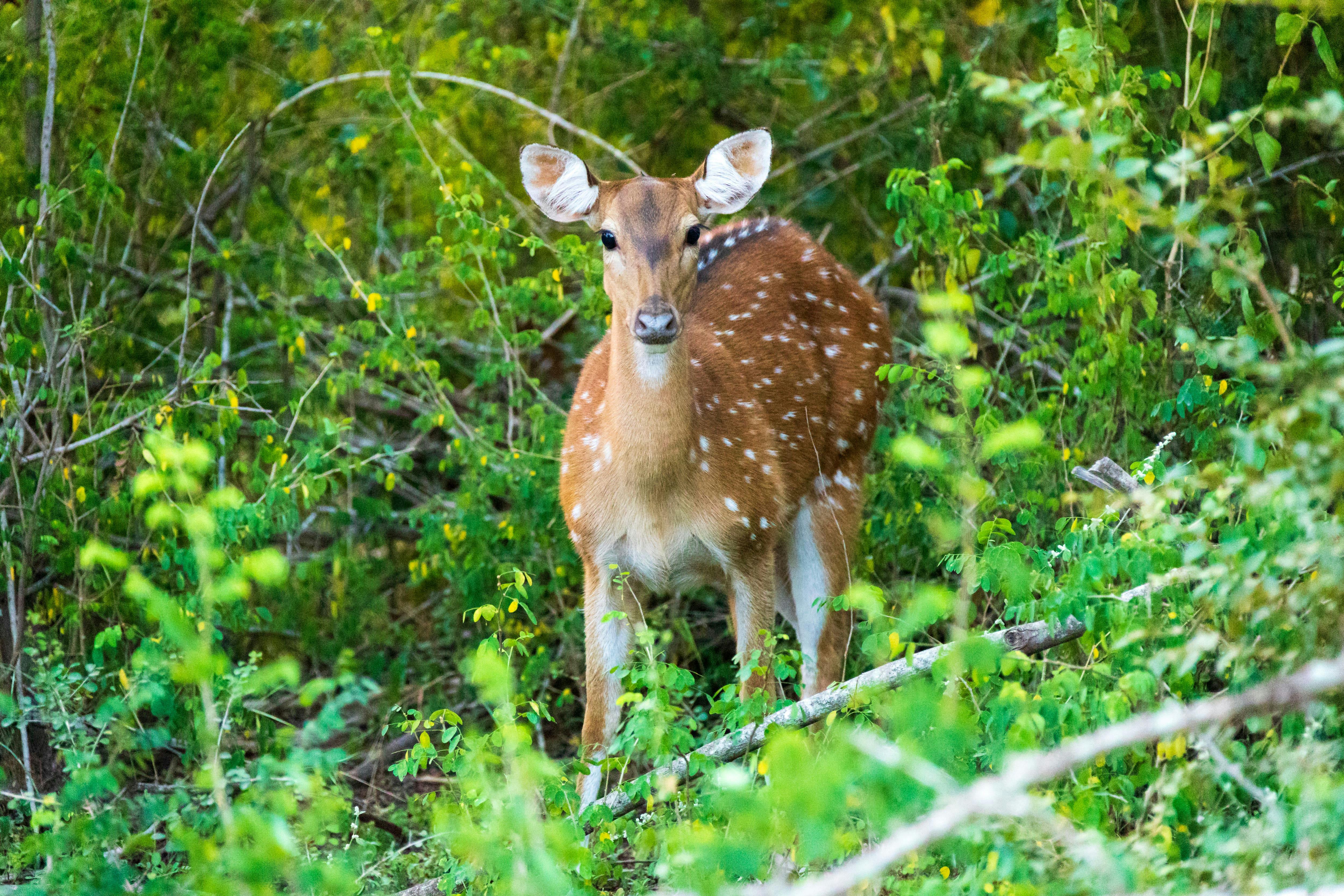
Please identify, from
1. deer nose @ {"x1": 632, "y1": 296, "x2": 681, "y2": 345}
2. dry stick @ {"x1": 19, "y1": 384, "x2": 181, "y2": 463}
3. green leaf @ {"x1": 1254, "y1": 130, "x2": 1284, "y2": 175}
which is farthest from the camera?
dry stick @ {"x1": 19, "y1": 384, "x2": 181, "y2": 463}

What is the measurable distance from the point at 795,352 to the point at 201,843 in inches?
145

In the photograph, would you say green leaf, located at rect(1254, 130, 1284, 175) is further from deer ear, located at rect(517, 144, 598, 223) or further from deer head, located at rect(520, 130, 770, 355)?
deer ear, located at rect(517, 144, 598, 223)

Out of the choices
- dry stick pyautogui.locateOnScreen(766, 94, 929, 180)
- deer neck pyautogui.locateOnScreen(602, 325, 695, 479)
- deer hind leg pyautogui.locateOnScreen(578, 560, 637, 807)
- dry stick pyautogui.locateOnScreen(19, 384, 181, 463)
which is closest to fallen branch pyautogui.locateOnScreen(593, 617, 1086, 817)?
deer hind leg pyautogui.locateOnScreen(578, 560, 637, 807)

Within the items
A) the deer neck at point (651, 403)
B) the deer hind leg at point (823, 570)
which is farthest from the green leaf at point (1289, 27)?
the deer hind leg at point (823, 570)

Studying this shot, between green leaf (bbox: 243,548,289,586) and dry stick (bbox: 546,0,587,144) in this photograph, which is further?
dry stick (bbox: 546,0,587,144)

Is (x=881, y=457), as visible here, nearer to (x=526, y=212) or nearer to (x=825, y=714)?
(x=526, y=212)

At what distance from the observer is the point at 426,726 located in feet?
12.7

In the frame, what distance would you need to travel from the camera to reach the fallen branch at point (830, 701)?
11.6 ft

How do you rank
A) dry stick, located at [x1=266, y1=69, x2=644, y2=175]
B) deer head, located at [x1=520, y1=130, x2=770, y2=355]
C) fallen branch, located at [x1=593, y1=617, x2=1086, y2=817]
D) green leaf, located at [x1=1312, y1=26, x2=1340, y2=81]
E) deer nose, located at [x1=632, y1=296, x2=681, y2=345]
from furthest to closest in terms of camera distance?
dry stick, located at [x1=266, y1=69, x2=644, y2=175]
deer head, located at [x1=520, y1=130, x2=770, y2=355]
deer nose, located at [x1=632, y1=296, x2=681, y2=345]
green leaf, located at [x1=1312, y1=26, x2=1340, y2=81]
fallen branch, located at [x1=593, y1=617, x2=1086, y2=817]

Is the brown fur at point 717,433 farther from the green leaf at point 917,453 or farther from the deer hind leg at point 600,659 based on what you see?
the green leaf at point 917,453

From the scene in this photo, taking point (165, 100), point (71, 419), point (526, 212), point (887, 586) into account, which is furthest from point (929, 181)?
point (165, 100)

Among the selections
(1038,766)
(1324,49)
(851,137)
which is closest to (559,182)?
(1324,49)

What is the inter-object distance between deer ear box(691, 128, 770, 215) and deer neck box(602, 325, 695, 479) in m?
0.60

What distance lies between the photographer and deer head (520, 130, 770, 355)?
446 centimetres
